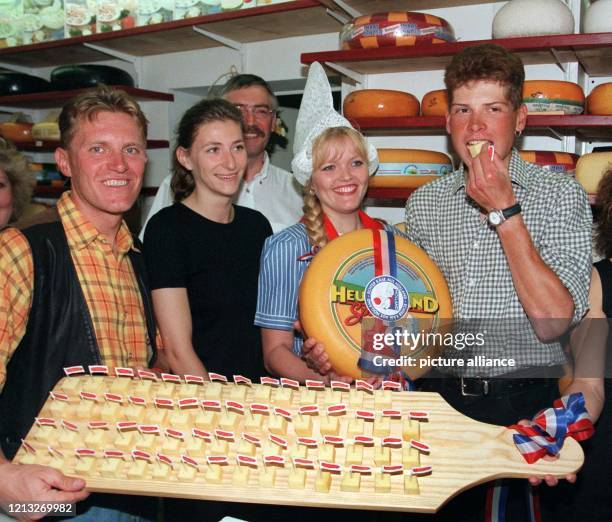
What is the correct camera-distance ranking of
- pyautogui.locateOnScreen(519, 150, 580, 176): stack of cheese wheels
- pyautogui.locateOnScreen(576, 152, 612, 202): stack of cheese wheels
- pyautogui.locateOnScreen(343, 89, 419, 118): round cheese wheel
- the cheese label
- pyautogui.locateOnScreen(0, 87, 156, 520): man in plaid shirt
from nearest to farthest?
pyautogui.locateOnScreen(0, 87, 156, 520): man in plaid shirt, pyautogui.locateOnScreen(576, 152, 612, 202): stack of cheese wheels, pyautogui.locateOnScreen(519, 150, 580, 176): stack of cheese wheels, the cheese label, pyautogui.locateOnScreen(343, 89, 419, 118): round cheese wheel

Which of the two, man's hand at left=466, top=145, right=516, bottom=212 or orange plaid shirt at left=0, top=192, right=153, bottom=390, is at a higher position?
man's hand at left=466, top=145, right=516, bottom=212

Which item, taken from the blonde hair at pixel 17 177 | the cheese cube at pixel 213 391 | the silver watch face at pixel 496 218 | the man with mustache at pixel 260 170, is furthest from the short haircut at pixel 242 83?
the cheese cube at pixel 213 391

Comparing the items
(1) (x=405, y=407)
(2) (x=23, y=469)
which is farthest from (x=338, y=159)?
(2) (x=23, y=469)

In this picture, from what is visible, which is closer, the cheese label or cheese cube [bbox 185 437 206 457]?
cheese cube [bbox 185 437 206 457]

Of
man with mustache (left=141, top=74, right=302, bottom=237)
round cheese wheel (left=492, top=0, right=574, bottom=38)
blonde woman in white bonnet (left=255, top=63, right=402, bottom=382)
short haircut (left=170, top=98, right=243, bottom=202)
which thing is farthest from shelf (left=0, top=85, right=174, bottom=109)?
round cheese wheel (left=492, top=0, right=574, bottom=38)

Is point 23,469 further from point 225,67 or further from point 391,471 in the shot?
point 225,67

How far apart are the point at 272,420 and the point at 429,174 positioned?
174 cm

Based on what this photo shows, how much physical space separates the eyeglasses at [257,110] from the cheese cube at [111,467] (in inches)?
76.1

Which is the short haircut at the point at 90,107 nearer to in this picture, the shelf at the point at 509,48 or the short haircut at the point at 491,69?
the short haircut at the point at 491,69

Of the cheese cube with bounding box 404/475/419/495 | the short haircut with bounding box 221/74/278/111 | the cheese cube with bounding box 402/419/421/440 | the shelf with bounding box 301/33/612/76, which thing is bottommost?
the cheese cube with bounding box 404/475/419/495

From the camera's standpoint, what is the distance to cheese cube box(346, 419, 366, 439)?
1.31m

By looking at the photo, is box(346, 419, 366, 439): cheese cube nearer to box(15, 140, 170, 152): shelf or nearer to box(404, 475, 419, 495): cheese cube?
box(404, 475, 419, 495): cheese cube

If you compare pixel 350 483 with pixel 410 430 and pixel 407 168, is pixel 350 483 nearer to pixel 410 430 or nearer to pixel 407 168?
pixel 410 430

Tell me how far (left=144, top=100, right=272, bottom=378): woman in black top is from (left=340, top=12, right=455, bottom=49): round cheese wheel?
0.90 m
